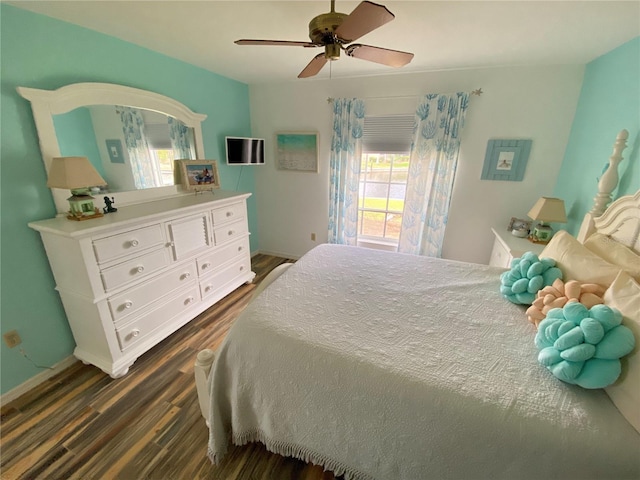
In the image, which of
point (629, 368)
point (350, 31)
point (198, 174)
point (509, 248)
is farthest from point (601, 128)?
point (198, 174)

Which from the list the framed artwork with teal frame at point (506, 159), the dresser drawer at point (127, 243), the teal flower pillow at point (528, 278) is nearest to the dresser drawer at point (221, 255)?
the dresser drawer at point (127, 243)

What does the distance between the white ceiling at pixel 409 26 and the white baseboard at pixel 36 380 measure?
89.0 inches

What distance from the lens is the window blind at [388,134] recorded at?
9.61 feet

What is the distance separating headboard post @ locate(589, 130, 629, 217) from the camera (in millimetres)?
1636

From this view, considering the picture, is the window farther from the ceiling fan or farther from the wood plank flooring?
the wood plank flooring

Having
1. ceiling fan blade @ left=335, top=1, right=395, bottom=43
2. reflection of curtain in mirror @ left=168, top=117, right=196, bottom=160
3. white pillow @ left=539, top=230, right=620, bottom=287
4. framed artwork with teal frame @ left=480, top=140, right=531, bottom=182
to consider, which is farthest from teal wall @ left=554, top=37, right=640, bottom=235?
reflection of curtain in mirror @ left=168, top=117, right=196, bottom=160

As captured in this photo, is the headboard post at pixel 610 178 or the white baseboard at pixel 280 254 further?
the white baseboard at pixel 280 254

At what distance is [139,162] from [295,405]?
87.7 inches

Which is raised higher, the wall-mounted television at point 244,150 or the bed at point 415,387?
the wall-mounted television at point 244,150

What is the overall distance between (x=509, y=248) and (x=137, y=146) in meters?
3.21

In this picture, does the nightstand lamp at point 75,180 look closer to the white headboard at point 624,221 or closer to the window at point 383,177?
the window at point 383,177

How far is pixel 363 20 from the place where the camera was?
104 cm

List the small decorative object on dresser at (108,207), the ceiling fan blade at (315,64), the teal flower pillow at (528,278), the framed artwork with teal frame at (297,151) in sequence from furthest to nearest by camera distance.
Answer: the framed artwork with teal frame at (297,151)
the small decorative object on dresser at (108,207)
the ceiling fan blade at (315,64)
the teal flower pillow at (528,278)

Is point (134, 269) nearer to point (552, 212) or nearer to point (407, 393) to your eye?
point (407, 393)
